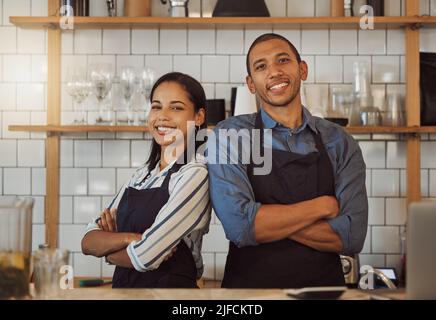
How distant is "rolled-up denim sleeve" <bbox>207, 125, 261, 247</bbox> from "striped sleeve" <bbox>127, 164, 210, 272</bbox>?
0.14 ft

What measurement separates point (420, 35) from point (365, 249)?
1.01 m

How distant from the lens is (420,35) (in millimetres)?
3246

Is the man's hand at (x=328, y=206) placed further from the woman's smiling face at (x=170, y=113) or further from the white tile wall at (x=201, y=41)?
the white tile wall at (x=201, y=41)

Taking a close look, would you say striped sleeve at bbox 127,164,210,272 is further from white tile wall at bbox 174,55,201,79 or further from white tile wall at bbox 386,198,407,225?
white tile wall at bbox 386,198,407,225

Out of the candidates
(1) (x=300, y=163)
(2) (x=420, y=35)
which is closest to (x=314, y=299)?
(1) (x=300, y=163)

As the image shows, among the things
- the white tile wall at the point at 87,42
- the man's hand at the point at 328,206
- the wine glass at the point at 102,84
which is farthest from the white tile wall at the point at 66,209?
the man's hand at the point at 328,206

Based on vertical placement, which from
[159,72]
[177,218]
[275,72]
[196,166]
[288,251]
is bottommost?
[288,251]

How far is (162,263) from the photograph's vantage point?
77.4 inches

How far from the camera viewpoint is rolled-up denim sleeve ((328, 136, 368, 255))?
202cm

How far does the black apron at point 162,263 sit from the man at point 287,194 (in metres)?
0.14

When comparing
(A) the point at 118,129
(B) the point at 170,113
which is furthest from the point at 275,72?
(A) the point at 118,129

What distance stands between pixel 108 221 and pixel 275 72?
2.21 feet

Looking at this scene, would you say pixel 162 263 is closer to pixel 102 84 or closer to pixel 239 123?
pixel 239 123

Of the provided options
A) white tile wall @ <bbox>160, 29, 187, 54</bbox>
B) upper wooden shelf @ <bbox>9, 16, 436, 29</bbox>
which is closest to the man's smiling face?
upper wooden shelf @ <bbox>9, 16, 436, 29</bbox>
